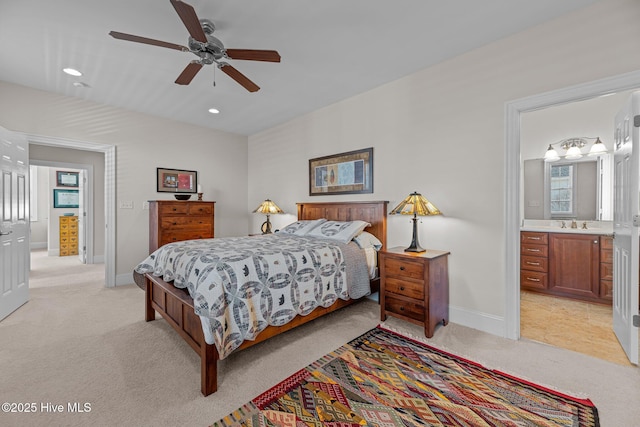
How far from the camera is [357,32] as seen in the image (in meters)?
2.42

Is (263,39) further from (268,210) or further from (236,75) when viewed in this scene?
(268,210)

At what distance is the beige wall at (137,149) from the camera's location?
3.63 m

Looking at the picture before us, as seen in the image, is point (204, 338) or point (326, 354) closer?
point (204, 338)

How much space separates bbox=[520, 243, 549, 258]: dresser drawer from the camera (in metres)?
3.76

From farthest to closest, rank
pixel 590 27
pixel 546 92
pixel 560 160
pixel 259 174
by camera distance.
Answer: pixel 259 174, pixel 560 160, pixel 546 92, pixel 590 27

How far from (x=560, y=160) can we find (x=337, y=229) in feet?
11.8

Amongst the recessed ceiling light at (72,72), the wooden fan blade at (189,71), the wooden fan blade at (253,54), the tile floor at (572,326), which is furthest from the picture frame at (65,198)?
the tile floor at (572,326)

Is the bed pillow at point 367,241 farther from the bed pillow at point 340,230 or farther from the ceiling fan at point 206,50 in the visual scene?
the ceiling fan at point 206,50

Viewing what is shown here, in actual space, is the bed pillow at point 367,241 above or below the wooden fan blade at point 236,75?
below

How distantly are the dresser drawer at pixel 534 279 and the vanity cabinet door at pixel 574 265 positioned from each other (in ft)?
0.24

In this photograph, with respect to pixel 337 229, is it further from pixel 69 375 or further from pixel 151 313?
pixel 69 375

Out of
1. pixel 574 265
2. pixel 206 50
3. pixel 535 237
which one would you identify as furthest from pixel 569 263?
pixel 206 50

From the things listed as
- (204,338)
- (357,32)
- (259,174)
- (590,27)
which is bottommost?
(204,338)

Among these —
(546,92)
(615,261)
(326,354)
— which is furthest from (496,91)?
(326,354)
